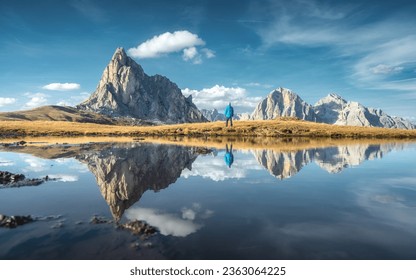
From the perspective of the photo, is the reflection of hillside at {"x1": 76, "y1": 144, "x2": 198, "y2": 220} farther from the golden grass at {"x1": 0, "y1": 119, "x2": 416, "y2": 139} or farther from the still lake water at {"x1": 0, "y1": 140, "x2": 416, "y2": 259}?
the golden grass at {"x1": 0, "y1": 119, "x2": 416, "y2": 139}

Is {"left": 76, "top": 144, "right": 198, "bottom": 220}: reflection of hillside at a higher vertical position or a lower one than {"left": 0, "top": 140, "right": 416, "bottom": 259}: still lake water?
higher

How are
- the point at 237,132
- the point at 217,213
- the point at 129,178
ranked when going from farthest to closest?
the point at 237,132 < the point at 129,178 < the point at 217,213

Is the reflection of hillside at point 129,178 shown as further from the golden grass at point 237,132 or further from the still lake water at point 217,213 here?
the golden grass at point 237,132

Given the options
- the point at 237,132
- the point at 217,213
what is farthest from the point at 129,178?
the point at 237,132

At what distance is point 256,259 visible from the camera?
11.1 meters

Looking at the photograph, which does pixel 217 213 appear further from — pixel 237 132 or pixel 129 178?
pixel 237 132

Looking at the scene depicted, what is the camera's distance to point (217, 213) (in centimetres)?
1680

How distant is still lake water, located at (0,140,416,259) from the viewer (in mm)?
11773

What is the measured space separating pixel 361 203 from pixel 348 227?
18.6ft

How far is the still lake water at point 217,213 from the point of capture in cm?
1177

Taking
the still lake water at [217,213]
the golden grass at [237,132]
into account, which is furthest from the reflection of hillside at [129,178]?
the golden grass at [237,132]

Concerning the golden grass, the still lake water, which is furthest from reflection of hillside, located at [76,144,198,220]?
the golden grass

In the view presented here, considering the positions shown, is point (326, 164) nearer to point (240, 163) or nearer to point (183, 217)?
point (240, 163)
